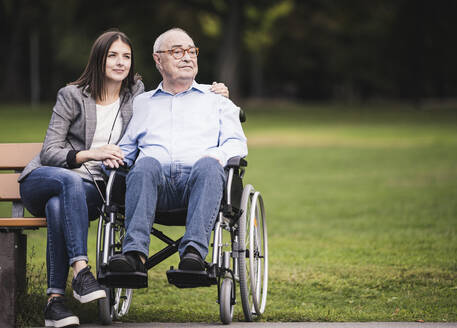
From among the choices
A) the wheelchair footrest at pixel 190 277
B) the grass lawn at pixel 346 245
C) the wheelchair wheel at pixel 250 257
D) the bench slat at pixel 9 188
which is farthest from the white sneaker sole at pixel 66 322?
the bench slat at pixel 9 188

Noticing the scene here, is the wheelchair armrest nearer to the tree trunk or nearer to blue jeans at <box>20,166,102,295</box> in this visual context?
blue jeans at <box>20,166,102,295</box>

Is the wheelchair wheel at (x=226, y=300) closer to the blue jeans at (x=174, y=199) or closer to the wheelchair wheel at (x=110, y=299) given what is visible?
the blue jeans at (x=174, y=199)

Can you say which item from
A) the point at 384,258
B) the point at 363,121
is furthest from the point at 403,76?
the point at 384,258

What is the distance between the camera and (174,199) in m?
4.70

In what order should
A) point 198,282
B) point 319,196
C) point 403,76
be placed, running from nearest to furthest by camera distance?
1. point 198,282
2. point 319,196
3. point 403,76

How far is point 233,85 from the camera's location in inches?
1649

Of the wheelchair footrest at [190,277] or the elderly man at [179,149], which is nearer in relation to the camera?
the wheelchair footrest at [190,277]

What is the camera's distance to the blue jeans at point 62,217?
4496 millimetres

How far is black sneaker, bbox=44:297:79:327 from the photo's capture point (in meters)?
4.42

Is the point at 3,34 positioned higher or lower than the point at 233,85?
higher

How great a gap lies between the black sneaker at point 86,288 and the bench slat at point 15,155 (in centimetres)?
119

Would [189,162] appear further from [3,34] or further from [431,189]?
[3,34]

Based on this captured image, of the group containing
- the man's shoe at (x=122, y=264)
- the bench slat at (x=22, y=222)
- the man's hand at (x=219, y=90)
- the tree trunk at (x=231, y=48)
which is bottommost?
the man's shoe at (x=122, y=264)

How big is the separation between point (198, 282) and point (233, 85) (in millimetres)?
37835
